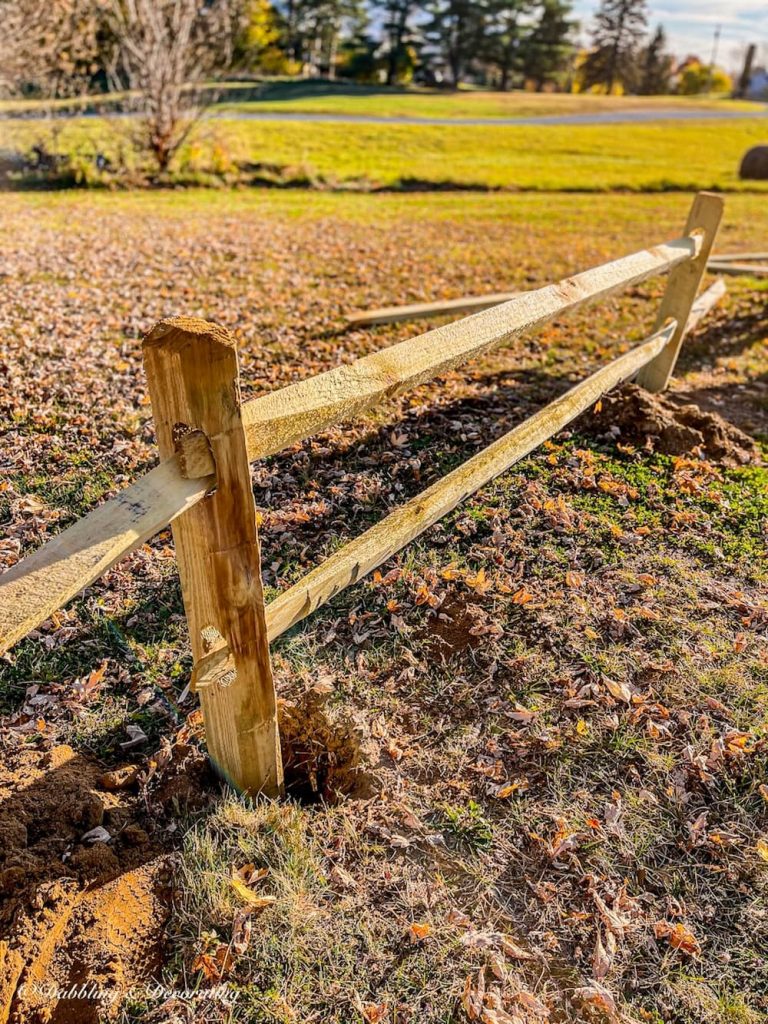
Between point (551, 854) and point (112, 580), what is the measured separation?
108 inches

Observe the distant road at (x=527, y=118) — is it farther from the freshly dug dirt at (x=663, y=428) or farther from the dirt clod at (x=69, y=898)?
the dirt clod at (x=69, y=898)

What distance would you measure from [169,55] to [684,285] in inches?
489

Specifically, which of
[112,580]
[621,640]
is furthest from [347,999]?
[112,580]

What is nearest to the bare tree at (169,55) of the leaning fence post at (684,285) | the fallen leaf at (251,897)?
the leaning fence post at (684,285)

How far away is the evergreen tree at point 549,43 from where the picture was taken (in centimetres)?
5762

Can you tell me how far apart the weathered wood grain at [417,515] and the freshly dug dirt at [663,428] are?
0.37 metres

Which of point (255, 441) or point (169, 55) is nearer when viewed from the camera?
point (255, 441)

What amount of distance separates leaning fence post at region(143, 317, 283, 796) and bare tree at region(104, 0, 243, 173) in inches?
573

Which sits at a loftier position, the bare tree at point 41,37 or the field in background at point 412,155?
the bare tree at point 41,37

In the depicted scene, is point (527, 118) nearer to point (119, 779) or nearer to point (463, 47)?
point (463, 47)

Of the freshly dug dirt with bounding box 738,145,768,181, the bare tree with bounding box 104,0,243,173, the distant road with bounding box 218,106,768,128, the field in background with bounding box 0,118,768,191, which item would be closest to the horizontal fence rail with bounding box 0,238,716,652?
the bare tree with bounding box 104,0,243,173

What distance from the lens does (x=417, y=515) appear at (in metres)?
3.54

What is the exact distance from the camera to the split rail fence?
5.62 feet

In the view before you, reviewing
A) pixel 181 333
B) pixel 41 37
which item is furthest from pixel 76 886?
pixel 41 37
